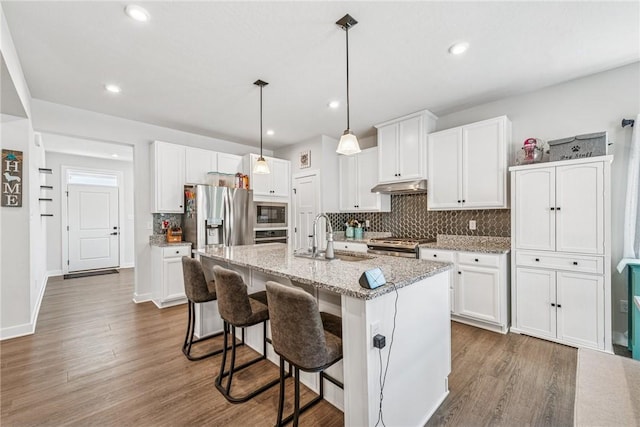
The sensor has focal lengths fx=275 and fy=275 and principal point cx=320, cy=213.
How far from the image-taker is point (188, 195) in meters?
4.17

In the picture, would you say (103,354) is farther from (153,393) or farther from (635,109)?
(635,109)

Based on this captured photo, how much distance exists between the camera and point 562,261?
2.64m

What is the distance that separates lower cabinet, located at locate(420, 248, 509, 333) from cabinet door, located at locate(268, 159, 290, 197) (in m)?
2.99

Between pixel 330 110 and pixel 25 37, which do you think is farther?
pixel 330 110

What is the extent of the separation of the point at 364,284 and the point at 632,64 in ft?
11.4

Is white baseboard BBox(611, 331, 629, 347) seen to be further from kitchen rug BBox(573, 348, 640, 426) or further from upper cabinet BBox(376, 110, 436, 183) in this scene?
upper cabinet BBox(376, 110, 436, 183)

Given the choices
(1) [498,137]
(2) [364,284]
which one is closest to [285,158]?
(1) [498,137]

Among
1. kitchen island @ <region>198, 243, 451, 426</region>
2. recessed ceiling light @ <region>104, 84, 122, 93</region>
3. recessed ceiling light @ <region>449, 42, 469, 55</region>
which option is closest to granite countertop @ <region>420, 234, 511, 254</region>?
kitchen island @ <region>198, 243, 451, 426</region>

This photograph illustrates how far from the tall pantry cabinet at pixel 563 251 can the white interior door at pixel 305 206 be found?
2881 millimetres

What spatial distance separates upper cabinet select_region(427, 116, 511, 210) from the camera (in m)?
3.12

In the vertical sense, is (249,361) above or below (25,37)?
below

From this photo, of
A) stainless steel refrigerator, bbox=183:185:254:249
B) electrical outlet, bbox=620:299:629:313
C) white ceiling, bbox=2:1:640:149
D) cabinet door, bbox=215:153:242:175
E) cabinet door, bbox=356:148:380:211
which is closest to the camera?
white ceiling, bbox=2:1:640:149

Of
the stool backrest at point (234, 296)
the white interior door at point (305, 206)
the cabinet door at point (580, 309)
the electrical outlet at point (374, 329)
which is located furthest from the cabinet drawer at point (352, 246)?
the electrical outlet at point (374, 329)

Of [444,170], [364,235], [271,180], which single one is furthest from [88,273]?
[444,170]
